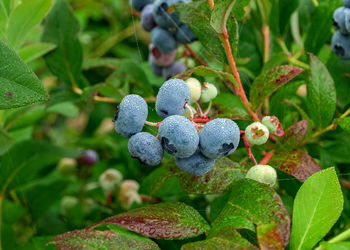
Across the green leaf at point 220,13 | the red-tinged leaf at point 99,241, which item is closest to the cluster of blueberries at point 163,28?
the green leaf at point 220,13

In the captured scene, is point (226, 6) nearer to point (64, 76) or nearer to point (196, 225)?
point (196, 225)

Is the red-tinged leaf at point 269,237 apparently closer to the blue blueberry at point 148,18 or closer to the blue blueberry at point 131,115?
the blue blueberry at point 131,115

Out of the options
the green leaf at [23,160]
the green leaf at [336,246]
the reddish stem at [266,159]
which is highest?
the green leaf at [336,246]

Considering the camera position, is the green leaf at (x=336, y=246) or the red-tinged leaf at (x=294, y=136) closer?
the green leaf at (x=336, y=246)

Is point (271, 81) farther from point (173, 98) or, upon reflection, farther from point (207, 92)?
point (173, 98)

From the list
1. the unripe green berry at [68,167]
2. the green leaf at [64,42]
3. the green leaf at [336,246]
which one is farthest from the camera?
the unripe green berry at [68,167]

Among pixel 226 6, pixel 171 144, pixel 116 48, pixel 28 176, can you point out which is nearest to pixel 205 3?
pixel 226 6

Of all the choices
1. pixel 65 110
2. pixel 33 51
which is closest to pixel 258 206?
pixel 33 51

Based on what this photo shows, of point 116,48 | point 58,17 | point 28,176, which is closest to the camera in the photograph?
point 58,17
